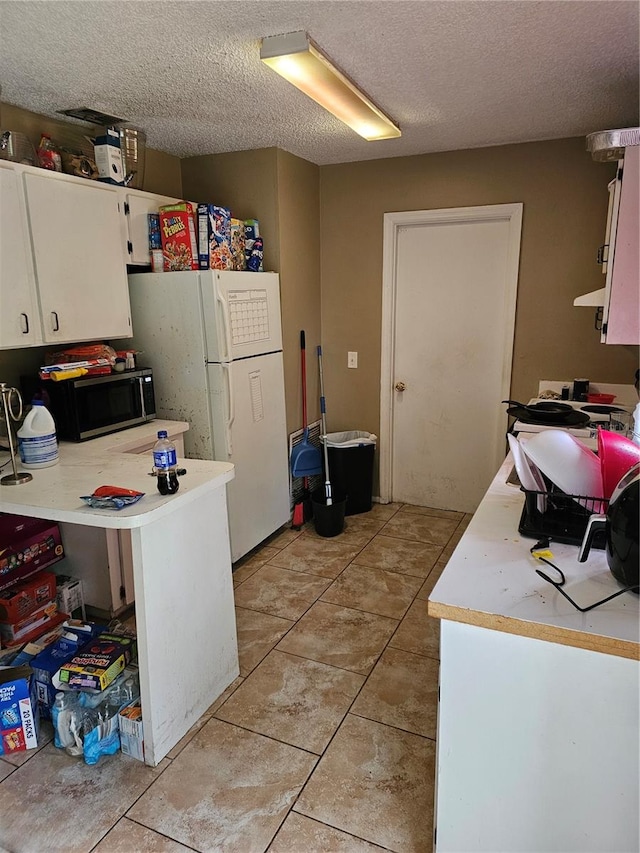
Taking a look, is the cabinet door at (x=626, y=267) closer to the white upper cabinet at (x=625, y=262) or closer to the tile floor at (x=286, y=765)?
the white upper cabinet at (x=625, y=262)

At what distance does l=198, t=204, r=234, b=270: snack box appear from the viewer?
3088 millimetres

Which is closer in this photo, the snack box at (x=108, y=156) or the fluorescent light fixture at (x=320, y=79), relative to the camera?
the fluorescent light fixture at (x=320, y=79)

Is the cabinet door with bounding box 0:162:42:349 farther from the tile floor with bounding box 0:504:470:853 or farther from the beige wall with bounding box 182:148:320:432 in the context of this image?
the tile floor with bounding box 0:504:470:853

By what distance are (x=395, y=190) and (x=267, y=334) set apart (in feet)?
4.59

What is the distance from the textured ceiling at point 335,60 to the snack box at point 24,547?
186cm

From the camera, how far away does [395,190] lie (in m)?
3.89

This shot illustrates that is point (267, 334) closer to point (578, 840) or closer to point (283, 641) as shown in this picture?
point (283, 641)

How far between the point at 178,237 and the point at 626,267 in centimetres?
217

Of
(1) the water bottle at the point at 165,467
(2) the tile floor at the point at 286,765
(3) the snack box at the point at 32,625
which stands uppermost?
(1) the water bottle at the point at 165,467

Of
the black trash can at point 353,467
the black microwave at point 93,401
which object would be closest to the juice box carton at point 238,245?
the black microwave at point 93,401

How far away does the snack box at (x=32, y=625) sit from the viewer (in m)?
2.42

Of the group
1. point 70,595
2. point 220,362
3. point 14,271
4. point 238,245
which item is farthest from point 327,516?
point 14,271

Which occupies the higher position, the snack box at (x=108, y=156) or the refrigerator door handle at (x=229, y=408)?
the snack box at (x=108, y=156)

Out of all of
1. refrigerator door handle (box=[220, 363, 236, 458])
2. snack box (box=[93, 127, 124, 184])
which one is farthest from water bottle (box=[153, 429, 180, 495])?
snack box (box=[93, 127, 124, 184])
